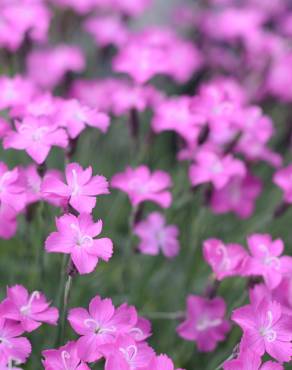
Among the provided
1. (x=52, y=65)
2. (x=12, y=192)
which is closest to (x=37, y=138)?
(x=12, y=192)

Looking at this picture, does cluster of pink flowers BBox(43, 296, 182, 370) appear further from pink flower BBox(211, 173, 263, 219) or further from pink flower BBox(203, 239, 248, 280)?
pink flower BBox(211, 173, 263, 219)

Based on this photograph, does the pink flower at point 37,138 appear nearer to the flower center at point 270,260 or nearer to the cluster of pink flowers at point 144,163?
the cluster of pink flowers at point 144,163

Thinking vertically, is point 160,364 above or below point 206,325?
above

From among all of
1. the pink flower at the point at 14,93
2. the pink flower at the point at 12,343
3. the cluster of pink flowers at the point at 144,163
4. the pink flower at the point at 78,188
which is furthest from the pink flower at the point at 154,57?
the pink flower at the point at 12,343

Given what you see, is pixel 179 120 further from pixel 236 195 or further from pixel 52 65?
pixel 52 65

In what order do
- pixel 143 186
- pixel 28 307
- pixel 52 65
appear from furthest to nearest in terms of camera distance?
1. pixel 52 65
2. pixel 143 186
3. pixel 28 307

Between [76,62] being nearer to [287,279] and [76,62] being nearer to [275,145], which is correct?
[275,145]

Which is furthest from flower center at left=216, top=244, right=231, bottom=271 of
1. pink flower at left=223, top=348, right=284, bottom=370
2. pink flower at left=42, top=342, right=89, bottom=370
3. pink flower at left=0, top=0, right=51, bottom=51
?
pink flower at left=0, top=0, right=51, bottom=51
